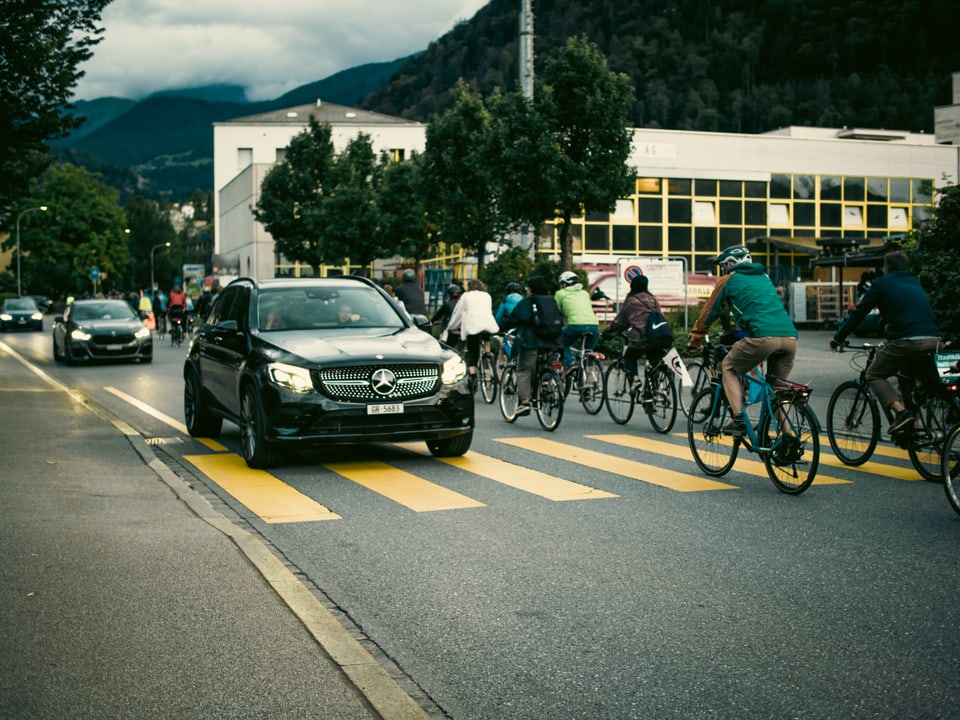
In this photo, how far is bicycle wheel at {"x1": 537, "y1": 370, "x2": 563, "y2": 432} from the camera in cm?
1334

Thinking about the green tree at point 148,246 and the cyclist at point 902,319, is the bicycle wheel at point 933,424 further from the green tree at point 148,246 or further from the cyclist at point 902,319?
the green tree at point 148,246

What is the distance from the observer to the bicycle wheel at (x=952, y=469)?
7691mm

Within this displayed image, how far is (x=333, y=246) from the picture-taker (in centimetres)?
5528

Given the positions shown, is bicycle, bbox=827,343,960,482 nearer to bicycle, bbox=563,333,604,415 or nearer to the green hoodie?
the green hoodie

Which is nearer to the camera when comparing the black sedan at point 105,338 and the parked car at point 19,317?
the black sedan at point 105,338

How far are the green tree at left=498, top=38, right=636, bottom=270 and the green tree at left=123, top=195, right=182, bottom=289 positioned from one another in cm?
12021

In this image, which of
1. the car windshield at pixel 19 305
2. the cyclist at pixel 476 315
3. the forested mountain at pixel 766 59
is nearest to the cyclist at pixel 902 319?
the cyclist at pixel 476 315

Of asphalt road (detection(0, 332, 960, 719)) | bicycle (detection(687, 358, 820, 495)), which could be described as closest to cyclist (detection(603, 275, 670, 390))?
asphalt road (detection(0, 332, 960, 719))

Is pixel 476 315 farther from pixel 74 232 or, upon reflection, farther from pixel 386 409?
pixel 74 232

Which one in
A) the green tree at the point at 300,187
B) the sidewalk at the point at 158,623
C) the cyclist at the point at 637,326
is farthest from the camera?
the green tree at the point at 300,187

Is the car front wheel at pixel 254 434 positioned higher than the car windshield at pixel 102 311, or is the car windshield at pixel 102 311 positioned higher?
the car windshield at pixel 102 311

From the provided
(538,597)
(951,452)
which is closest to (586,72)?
(951,452)

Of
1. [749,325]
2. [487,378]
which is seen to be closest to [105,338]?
[487,378]

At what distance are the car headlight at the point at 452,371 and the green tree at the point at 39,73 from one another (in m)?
12.4
